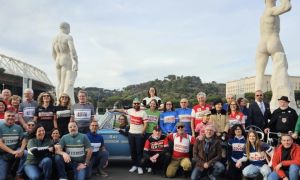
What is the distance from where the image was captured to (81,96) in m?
6.81

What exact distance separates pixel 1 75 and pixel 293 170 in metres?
51.2

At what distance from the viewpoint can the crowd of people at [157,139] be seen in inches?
230

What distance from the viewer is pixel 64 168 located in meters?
5.88

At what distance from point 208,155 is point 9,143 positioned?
3.55 meters

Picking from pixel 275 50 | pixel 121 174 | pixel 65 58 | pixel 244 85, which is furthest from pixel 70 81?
pixel 244 85

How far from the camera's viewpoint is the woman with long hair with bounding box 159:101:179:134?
7082 millimetres

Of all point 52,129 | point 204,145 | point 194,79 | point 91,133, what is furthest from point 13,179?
point 194,79

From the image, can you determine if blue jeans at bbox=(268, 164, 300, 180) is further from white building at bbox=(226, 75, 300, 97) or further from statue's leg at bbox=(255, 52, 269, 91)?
white building at bbox=(226, 75, 300, 97)

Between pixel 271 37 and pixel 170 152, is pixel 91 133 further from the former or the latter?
pixel 271 37

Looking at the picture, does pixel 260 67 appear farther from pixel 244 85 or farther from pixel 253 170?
pixel 244 85

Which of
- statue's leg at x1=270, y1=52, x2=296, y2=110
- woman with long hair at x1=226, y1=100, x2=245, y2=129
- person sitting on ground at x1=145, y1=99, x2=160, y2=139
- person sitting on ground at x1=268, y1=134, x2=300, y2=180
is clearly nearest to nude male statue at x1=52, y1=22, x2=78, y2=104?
person sitting on ground at x1=145, y1=99, x2=160, y2=139

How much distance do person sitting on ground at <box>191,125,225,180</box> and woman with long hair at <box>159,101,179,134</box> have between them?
95cm

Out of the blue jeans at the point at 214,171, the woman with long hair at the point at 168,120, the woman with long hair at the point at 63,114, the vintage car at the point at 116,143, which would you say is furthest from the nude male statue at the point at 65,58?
the blue jeans at the point at 214,171

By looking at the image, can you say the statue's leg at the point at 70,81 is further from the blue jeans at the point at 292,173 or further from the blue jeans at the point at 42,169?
the blue jeans at the point at 292,173
